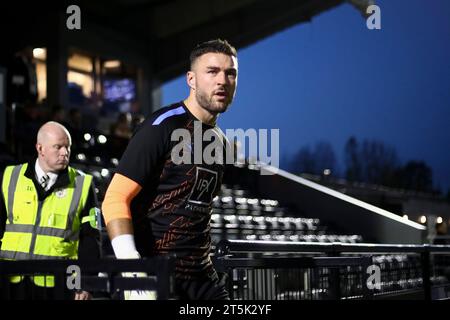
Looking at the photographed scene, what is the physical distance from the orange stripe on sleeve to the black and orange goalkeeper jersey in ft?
0.09

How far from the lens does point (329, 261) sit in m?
5.59

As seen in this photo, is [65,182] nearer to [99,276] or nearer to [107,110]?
[99,276]

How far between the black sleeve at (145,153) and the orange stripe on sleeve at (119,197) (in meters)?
0.03

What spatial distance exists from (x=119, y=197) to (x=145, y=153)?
0.22m

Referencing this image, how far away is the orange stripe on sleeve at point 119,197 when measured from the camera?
3170mm

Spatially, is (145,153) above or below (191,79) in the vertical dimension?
below

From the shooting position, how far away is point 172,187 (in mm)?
3371

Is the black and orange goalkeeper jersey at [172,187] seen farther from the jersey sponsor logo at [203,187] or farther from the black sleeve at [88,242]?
the black sleeve at [88,242]

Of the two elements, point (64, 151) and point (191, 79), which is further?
point (64, 151)

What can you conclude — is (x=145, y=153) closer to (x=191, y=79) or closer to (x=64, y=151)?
(x=191, y=79)

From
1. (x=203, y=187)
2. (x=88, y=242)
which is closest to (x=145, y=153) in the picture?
(x=203, y=187)

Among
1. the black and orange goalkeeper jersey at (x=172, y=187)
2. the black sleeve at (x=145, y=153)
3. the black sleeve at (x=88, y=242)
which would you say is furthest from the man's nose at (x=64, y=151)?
the black sleeve at (x=145, y=153)

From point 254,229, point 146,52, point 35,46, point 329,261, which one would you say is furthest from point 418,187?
point 329,261
